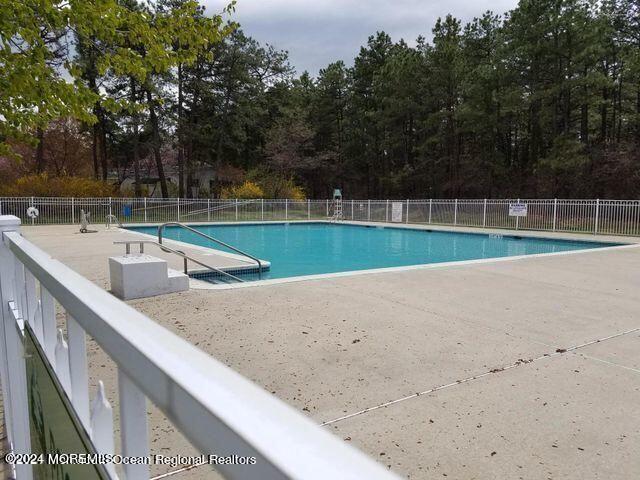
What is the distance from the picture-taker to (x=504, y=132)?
112 feet

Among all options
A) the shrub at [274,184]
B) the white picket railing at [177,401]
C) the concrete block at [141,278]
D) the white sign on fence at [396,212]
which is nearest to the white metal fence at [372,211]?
the white sign on fence at [396,212]

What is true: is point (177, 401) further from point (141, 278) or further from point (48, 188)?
point (48, 188)

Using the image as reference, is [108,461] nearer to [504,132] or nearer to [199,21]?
[199,21]

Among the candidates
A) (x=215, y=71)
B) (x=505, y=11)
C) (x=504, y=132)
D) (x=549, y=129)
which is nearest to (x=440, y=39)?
(x=505, y=11)

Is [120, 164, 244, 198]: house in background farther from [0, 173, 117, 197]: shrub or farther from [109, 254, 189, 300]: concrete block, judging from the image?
[109, 254, 189, 300]: concrete block

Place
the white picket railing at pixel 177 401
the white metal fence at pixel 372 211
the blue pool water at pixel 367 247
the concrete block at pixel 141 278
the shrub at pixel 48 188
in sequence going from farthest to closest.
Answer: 1. the shrub at pixel 48 188
2. the white metal fence at pixel 372 211
3. the blue pool water at pixel 367 247
4. the concrete block at pixel 141 278
5. the white picket railing at pixel 177 401

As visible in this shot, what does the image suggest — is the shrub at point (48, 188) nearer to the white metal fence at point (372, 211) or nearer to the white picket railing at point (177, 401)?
the white metal fence at point (372, 211)

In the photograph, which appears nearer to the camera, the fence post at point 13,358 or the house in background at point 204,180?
the fence post at point 13,358

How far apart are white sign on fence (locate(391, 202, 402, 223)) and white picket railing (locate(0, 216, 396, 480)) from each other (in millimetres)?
22446

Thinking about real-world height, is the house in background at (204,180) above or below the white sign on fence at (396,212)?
above

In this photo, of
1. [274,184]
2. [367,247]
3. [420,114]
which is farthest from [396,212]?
[420,114]

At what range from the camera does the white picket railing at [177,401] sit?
0.44 meters

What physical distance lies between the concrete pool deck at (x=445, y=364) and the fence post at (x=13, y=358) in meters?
0.31

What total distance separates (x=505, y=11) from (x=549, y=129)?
9.89 metres
